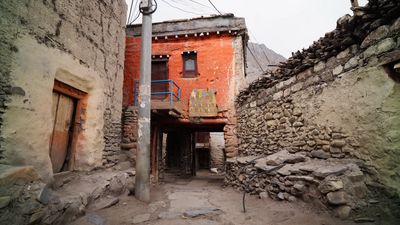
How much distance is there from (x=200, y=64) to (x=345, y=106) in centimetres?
576

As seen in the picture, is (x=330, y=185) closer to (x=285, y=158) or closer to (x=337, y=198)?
(x=337, y=198)

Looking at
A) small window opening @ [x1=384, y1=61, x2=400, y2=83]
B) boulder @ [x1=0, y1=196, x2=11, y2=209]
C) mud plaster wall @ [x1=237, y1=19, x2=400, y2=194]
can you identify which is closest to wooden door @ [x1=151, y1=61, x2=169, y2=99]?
mud plaster wall @ [x1=237, y1=19, x2=400, y2=194]

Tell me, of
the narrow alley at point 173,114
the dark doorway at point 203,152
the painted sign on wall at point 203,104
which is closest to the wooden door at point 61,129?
the narrow alley at point 173,114

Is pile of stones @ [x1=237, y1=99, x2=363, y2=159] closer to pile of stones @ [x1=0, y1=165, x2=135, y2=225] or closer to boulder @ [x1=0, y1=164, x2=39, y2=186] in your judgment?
pile of stones @ [x1=0, y1=165, x2=135, y2=225]

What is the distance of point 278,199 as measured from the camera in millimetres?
4266

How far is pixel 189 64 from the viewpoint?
8656mm

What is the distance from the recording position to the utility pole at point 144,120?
476 centimetres

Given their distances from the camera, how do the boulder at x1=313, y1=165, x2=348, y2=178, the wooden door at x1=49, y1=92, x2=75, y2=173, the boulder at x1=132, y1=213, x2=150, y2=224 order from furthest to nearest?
1. the wooden door at x1=49, y1=92, x2=75, y2=173
2. the boulder at x1=132, y1=213, x2=150, y2=224
3. the boulder at x1=313, y1=165, x2=348, y2=178

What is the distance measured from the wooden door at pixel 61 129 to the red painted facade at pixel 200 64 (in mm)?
4143

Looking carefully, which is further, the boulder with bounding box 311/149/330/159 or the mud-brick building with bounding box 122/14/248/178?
the mud-brick building with bounding box 122/14/248/178

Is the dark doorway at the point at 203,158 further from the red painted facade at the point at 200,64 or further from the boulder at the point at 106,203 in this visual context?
the boulder at the point at 106,203

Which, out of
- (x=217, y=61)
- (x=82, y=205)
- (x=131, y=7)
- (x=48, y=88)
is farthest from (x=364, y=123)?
(x=131, y=7)

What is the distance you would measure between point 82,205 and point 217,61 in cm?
660

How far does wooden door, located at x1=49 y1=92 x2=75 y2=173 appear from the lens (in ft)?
12.9
